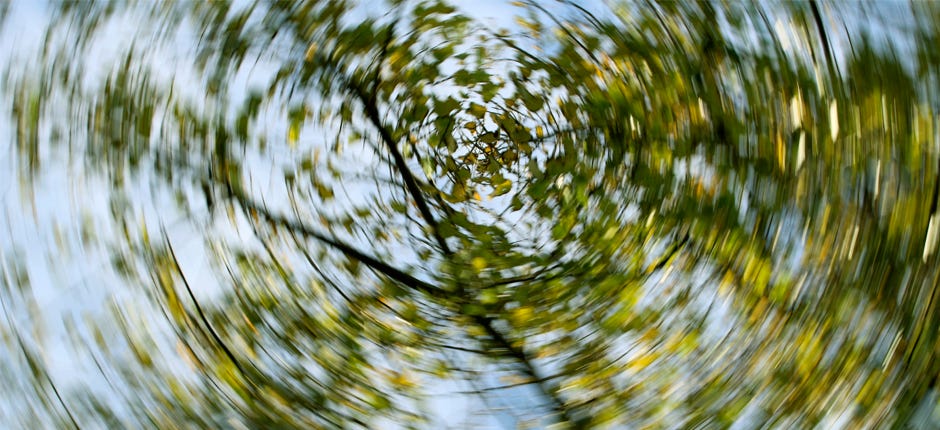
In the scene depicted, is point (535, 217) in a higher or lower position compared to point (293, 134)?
lower

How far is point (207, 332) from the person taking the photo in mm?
1657

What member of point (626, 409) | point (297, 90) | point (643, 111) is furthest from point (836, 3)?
point (297, 90)

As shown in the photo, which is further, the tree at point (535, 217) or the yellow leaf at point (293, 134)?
the yellow leaf at point (293, 134)

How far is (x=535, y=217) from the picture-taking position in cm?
212

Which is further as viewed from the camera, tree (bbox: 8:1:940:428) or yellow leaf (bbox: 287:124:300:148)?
yellow leaf (bbox: 287:124:300:148)

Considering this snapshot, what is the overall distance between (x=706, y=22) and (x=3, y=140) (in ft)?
6.06

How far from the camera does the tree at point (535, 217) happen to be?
147 cm

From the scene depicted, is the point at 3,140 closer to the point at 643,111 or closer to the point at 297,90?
the point at 297,90

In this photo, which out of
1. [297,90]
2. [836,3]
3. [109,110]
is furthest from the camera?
[297,90]

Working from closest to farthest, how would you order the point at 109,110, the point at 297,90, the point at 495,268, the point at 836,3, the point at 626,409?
the point at 836,3 → the point at 626,409 → the point at 109,110 → the point at 297,90 → the point at 495,268

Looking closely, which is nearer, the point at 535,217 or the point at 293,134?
the point at 293,134

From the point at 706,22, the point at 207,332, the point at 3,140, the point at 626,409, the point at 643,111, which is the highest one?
the point at 3,140

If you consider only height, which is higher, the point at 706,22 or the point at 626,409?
the point at 706,22

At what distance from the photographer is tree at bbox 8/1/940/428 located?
147 cm
